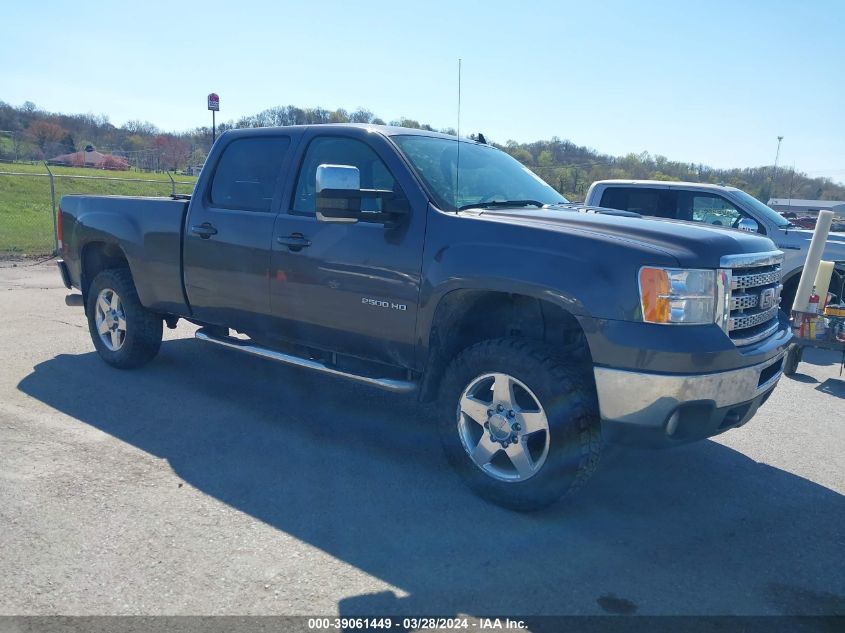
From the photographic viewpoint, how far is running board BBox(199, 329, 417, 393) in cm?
434

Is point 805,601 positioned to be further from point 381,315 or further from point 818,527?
point 381,315

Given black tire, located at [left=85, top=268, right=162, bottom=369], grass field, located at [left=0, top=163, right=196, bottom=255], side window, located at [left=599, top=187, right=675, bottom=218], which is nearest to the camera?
black tire, located at [left=85, top=268, right=162, bottom=369]

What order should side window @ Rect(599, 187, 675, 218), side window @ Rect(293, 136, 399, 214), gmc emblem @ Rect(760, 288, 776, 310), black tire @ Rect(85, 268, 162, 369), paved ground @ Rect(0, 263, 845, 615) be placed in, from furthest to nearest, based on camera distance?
side window @ Rect(599, 187, 675, 218)
black tire @ Rect(85, 268, 162, 369)
side window @ Rect(293, 136, 399, 214)
gmc emblem @ Rect(760, 288, 776, 310)
paved ground @ Rect(0, 263, 845, 615)

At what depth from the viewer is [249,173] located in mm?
5430

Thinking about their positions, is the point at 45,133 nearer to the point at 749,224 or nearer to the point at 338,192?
the point at 749,224

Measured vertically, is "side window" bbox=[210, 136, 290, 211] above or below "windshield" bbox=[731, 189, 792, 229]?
above

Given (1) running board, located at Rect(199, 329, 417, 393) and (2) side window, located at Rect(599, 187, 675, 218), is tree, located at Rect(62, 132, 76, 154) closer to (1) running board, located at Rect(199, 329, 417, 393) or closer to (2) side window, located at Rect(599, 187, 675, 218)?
(2) side window, located at Rect(599, 187, 675, 218)

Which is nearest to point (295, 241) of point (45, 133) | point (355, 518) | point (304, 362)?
point (304, 362)

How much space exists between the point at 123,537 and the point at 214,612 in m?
0.85

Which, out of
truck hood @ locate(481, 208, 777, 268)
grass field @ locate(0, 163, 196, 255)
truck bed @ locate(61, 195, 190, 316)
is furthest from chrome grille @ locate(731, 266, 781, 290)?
grass field @ locate(0, 163, 196, 255)

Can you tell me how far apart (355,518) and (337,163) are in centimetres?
241

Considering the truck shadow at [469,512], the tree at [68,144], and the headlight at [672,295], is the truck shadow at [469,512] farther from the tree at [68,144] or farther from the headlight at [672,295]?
the tree at [68,144]

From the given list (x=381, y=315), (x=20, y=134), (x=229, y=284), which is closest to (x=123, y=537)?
(x=381, y=315)

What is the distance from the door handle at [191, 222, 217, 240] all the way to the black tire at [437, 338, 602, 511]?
95.7 inches
